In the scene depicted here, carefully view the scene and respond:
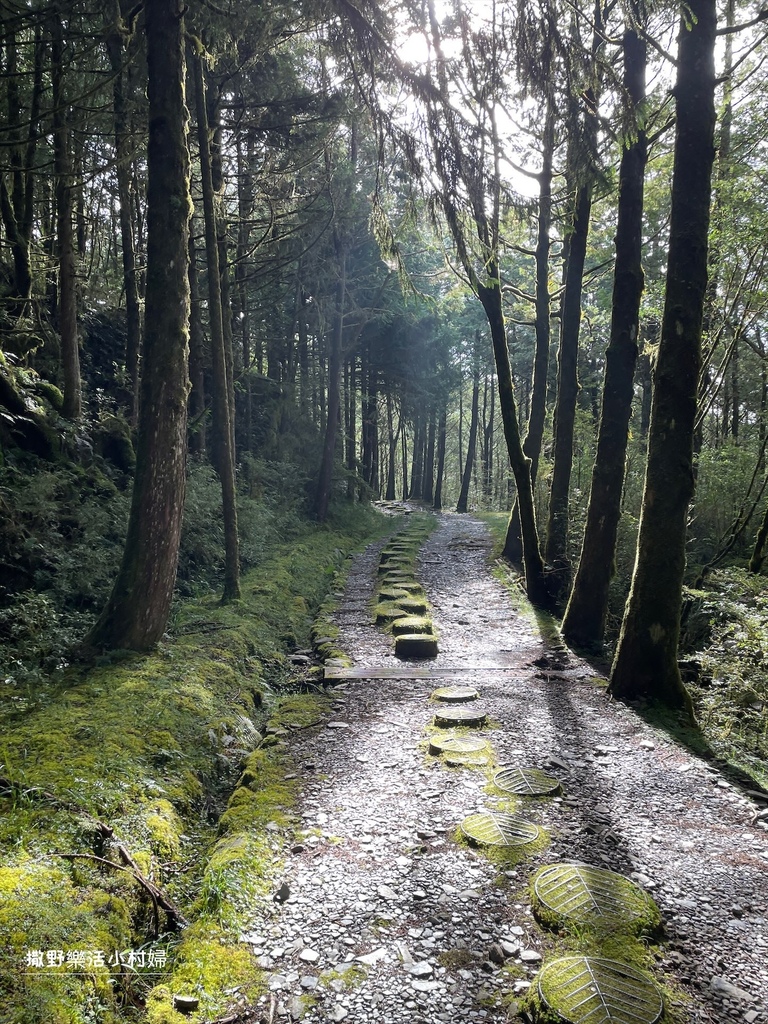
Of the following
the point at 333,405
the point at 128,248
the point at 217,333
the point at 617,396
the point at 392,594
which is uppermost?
the point at 128,248

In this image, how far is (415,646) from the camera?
7.96m

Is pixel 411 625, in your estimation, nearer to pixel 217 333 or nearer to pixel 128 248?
pixel 217 333

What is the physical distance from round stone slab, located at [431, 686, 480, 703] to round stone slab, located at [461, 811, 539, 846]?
2320 millimetres

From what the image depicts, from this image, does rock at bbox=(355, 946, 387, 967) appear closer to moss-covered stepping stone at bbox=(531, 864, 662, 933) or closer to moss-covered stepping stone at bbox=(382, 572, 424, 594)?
moss-covered stepping stone at bbox=(531, 864, 662, 933)

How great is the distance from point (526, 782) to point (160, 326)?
556 cm

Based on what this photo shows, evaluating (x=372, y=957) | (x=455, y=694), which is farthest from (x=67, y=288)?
(x=372, y=957)

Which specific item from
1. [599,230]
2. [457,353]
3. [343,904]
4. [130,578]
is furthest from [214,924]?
[457,353]

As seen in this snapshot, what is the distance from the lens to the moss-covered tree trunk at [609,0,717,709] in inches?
223

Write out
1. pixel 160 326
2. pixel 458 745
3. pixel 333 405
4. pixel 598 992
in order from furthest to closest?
pixel 333 405, pixel 160 326, pixel 458 745, pixel 598 992

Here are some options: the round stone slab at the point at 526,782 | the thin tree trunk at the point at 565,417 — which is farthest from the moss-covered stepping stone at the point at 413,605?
the round stone slab at the point at 526,782

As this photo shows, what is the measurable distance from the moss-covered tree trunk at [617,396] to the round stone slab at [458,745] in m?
3.50

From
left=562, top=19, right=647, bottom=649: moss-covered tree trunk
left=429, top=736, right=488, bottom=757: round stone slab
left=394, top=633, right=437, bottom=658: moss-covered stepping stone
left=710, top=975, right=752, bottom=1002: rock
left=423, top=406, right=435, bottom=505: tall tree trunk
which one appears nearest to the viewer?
left=710, top=975, right=752, bottom=1002: rock

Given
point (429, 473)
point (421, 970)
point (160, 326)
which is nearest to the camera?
point (421, 970)

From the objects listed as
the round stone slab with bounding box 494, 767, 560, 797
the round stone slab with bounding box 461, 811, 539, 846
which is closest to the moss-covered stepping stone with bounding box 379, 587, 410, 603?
the round stone slab with bounding box 494, 767, 560, 797
